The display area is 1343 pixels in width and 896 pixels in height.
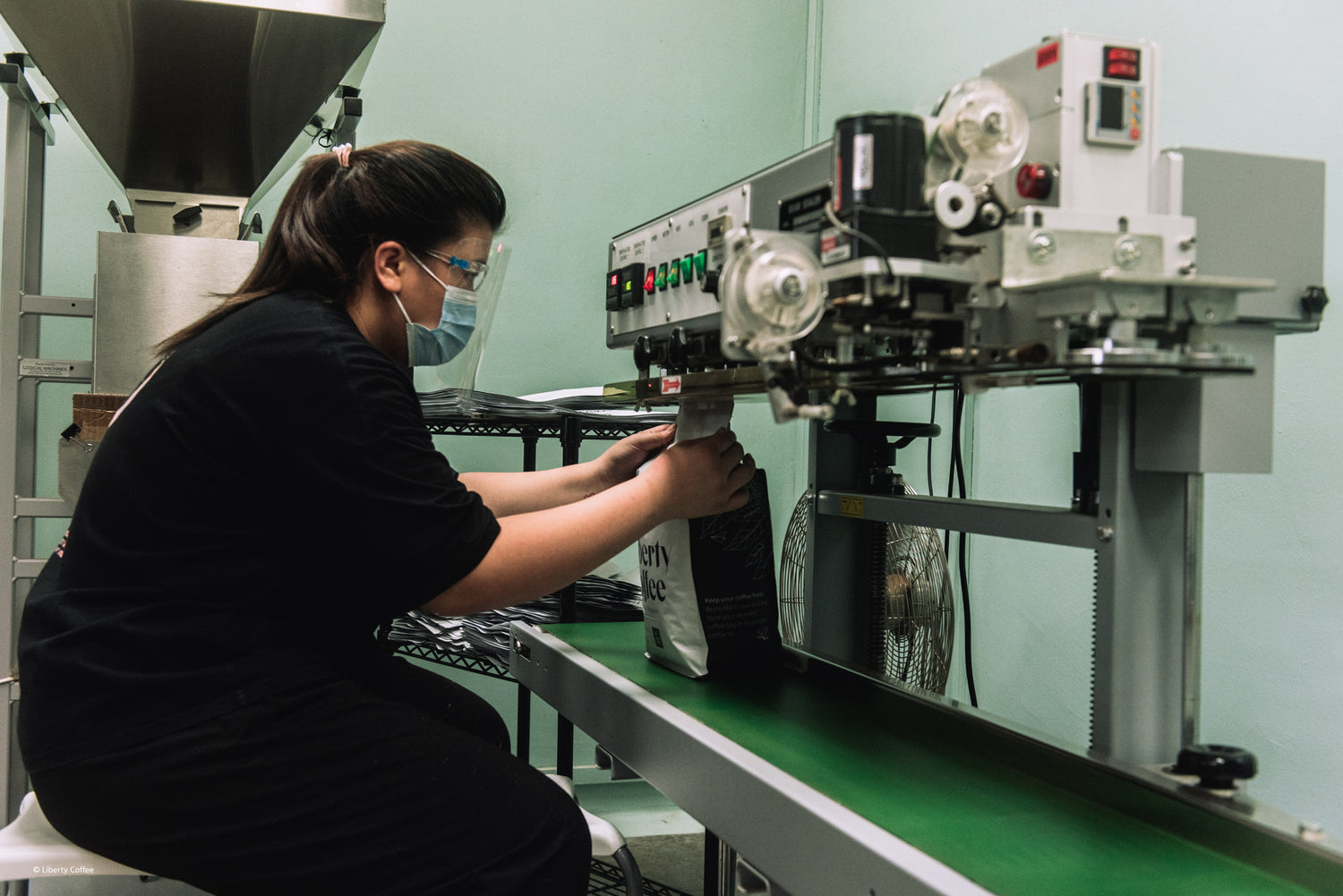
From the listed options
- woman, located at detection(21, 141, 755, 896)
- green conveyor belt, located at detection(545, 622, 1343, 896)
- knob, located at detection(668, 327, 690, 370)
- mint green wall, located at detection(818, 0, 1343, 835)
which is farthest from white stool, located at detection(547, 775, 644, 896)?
mint green wall, located at detection(818, 0, 1343, 835)

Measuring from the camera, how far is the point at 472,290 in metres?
1.50

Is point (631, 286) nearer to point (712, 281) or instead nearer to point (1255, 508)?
point (712, 281)

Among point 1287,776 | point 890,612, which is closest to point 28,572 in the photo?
point 890,612

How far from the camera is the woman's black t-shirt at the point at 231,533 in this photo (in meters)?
1.14

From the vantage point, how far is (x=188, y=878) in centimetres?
114

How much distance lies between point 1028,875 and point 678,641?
2.48ft

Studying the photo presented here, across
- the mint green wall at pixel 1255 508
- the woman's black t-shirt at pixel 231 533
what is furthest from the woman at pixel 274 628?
the mint green wall at pixel 1255 508

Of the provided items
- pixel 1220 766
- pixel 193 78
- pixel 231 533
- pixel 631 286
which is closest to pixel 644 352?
pixel 631 286

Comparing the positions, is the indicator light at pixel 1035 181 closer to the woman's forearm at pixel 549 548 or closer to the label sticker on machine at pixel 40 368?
the woman's forearm at pixel 549 548

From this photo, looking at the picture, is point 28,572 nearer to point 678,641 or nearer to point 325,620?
point 325,620

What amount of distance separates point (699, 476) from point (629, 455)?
458 millimetres

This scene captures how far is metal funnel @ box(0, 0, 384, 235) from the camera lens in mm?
1674

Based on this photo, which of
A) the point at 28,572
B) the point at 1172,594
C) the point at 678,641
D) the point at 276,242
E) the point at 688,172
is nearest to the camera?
the point at 1172,594

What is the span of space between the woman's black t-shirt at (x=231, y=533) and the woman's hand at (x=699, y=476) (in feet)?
0.81
